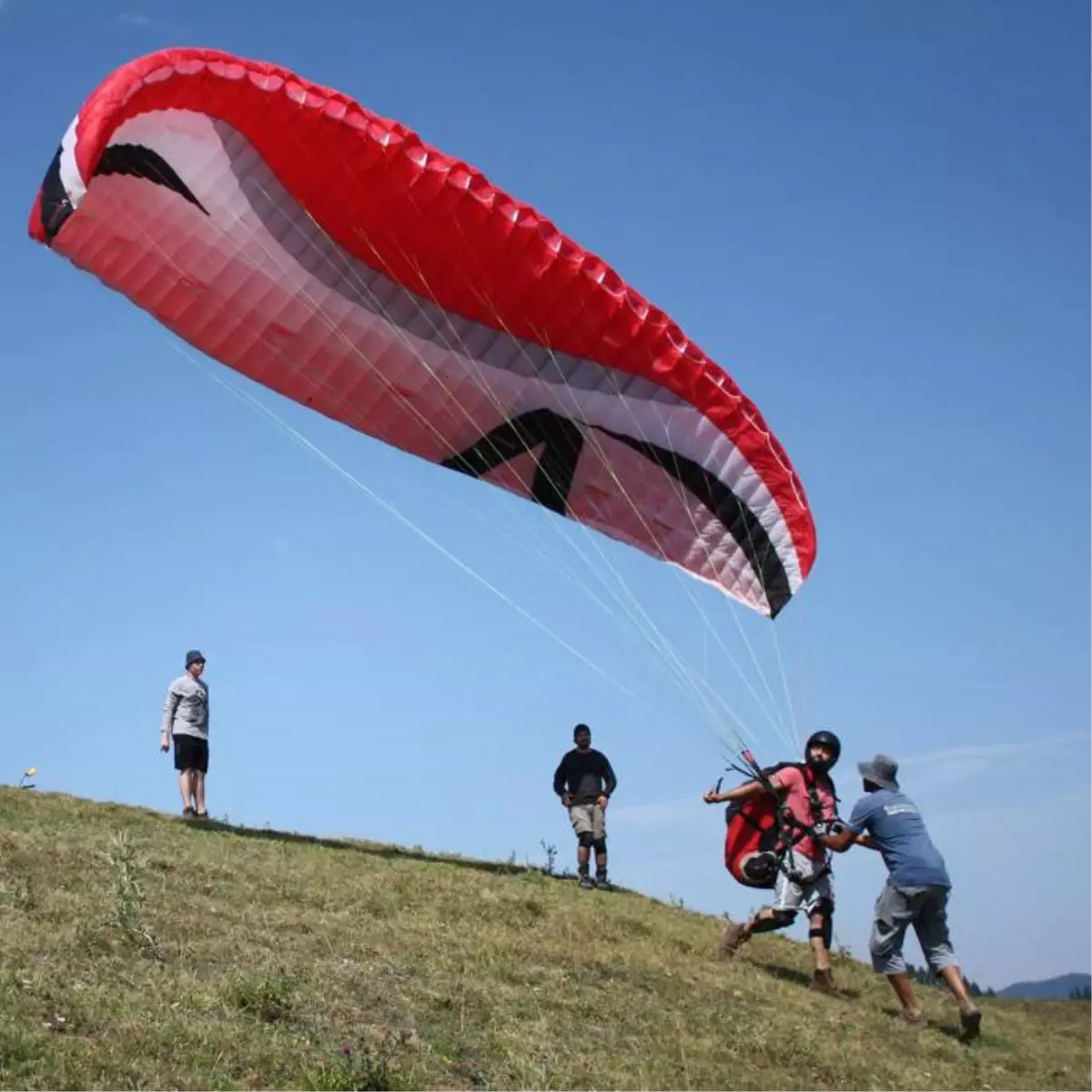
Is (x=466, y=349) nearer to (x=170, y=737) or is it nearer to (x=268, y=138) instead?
(x=268, y=138)

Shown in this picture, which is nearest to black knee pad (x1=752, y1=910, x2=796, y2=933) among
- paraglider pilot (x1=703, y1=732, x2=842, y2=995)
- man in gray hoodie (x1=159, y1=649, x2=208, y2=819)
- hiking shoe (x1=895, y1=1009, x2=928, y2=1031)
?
paraglider pilot (x1=703, y1=732, x2=842, y2=995)

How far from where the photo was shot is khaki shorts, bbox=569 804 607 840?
46.2 ft

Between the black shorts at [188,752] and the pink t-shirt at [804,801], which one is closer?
the pink t-shirt at [804,801]

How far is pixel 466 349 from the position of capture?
1288cm

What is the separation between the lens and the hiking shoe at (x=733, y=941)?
11273 millimetres

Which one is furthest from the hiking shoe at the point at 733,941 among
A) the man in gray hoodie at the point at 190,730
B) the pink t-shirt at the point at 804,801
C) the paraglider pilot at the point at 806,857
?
the man in gray hoodie at the point at 190,730

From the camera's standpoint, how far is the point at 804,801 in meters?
11.1

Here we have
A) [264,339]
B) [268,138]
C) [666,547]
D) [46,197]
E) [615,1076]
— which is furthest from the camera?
[666,547]

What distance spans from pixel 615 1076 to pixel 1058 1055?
5365mm

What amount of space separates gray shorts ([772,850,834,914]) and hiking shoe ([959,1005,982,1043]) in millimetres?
1363

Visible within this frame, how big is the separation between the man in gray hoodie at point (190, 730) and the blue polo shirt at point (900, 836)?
6377mm

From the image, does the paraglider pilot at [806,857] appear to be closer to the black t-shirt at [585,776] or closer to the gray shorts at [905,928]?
the gray shorts at [905,928]

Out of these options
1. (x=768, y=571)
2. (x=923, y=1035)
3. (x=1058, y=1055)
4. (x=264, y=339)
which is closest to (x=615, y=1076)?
(x=923, y=1035)

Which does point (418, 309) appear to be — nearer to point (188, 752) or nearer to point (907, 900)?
point (188, 752)
